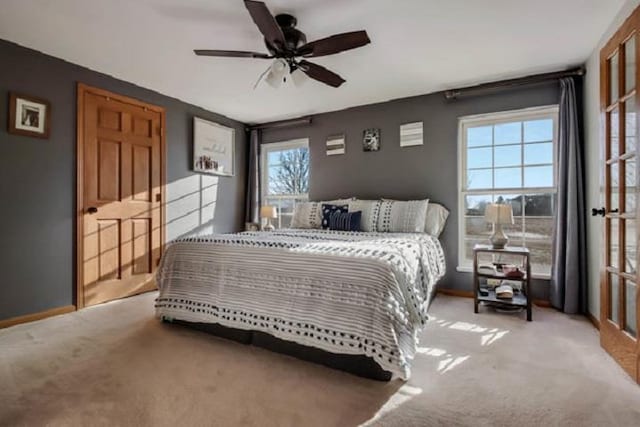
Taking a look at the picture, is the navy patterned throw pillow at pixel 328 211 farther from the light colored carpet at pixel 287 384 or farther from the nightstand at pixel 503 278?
the light colored carpet at pixel 287 384

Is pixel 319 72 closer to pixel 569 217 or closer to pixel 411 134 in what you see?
pixel 411 134

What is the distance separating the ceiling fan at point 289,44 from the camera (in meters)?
2.01

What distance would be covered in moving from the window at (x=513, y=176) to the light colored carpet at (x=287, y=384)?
3.84 ft

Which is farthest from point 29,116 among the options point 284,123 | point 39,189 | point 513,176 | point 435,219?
point 513,176

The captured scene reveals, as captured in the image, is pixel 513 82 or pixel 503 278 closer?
pixel 503 278

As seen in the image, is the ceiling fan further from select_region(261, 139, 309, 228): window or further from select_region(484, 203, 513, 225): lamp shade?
select_region(261, 139, 309, 228): window

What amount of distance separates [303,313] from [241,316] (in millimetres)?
500

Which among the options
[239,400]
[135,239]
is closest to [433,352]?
[239,400]

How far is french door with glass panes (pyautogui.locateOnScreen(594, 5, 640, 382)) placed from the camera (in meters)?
1.84

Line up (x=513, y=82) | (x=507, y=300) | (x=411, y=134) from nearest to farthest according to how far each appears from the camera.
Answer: (x=507, y=300), (x=513, y=82), (x=411, y=134)

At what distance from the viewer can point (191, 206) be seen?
426cm

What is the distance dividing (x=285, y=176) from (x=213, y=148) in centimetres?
114

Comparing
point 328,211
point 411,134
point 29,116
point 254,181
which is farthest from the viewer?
point 254,181

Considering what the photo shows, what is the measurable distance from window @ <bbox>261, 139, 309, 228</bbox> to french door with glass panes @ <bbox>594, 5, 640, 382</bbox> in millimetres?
3374
